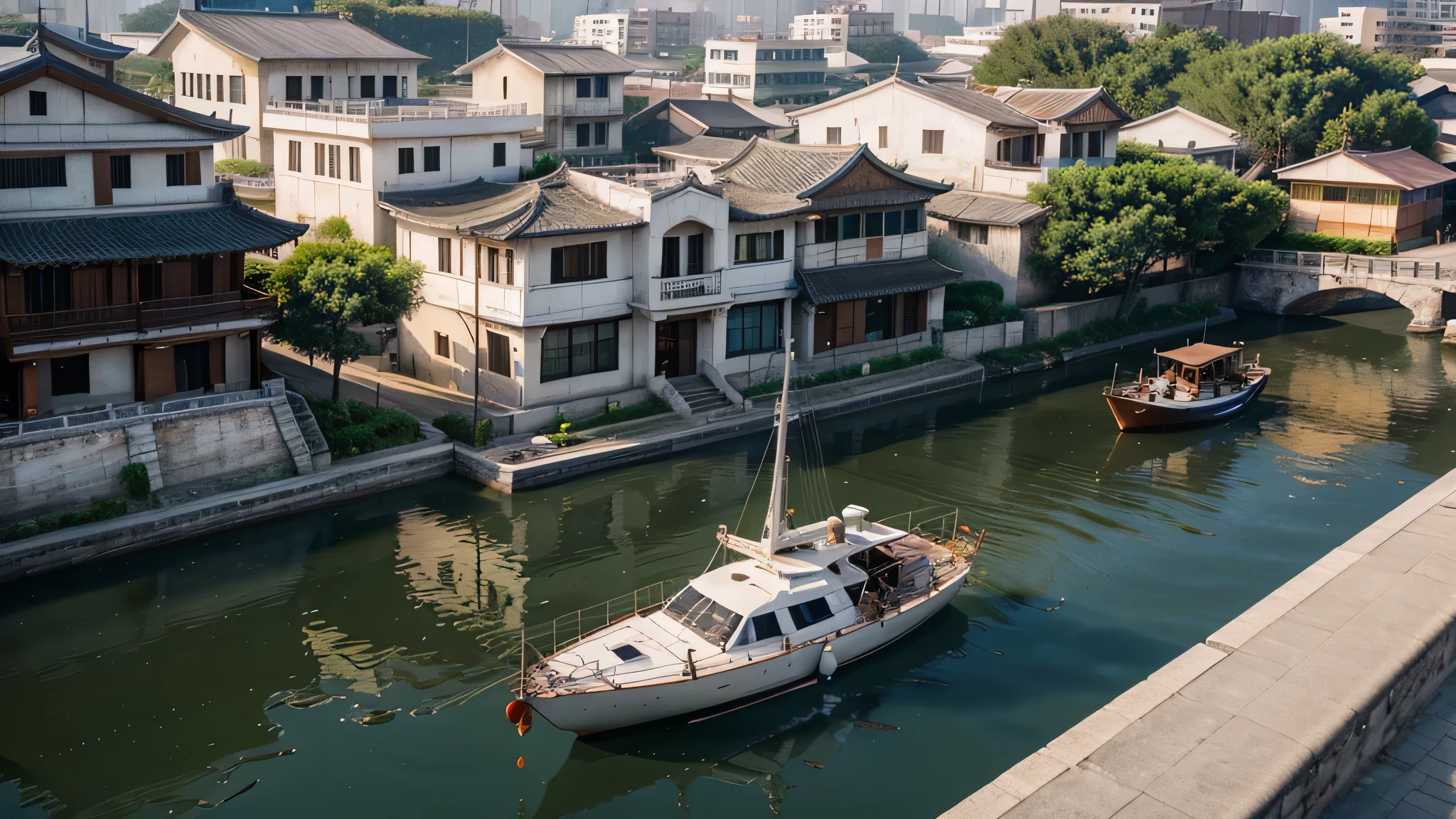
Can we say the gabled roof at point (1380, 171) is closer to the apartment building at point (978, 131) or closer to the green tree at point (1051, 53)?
the apartment building at point (978, 131)

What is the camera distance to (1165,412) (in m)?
47.7

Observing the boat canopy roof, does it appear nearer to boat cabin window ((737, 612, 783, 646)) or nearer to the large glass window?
the large glass window

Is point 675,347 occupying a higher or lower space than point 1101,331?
higher

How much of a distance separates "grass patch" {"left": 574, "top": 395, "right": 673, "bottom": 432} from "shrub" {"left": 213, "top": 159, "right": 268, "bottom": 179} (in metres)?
23.0

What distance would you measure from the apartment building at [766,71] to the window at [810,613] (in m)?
101

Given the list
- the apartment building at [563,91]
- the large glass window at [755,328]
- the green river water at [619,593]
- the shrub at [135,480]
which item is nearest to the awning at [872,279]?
the large glass window at [755,328]

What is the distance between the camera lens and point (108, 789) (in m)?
24.2

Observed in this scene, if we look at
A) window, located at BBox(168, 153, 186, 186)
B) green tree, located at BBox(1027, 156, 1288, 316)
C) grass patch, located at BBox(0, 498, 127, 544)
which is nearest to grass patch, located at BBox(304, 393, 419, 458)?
grass patch, located at BBox(0, 498, 127, 544)

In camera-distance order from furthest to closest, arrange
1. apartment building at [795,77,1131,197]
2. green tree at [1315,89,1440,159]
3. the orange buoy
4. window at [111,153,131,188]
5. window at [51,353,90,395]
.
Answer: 1. green tree at [1315,89,1440,159]
2. apartment building at [795,77,1131,197]
3. window at [111,153,131,188]
4. window at [51,353,90,395]
5. the orange buoy

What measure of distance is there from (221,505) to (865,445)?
21.0 m

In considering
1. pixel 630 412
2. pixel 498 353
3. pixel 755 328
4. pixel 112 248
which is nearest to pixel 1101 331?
pixel 755 328

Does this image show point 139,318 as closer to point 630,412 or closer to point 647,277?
point 630,412

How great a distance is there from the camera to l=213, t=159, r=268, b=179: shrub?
5772cm

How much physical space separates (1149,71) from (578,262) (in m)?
68.1
